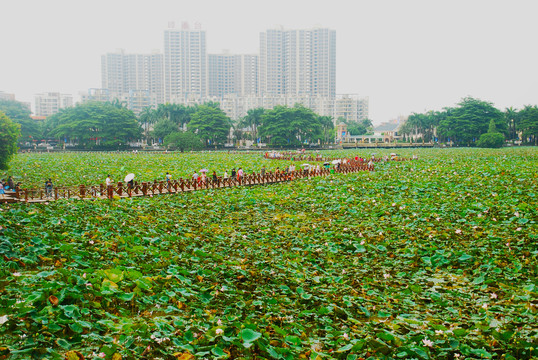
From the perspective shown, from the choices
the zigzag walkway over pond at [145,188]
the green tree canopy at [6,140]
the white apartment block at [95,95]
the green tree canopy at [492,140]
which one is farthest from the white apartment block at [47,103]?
the zigzag walkway over pond at [145,188]

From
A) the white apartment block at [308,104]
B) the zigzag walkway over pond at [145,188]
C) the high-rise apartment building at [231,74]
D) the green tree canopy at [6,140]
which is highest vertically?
the high-rise apartment building at [231,74]

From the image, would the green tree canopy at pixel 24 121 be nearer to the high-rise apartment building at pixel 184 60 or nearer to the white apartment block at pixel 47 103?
the white apartment block at pixel 47 103

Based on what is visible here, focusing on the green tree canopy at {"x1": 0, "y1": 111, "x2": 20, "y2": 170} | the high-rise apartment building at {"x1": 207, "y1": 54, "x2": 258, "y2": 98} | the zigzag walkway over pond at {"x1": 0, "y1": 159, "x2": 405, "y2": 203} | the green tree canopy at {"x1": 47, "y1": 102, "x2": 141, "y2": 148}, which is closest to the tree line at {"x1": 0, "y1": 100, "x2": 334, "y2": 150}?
the green tree canopy at {"x1": 47, "y1": 102, "x2": 141, "y2": 148}

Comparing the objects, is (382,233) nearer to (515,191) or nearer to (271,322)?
(271,322)

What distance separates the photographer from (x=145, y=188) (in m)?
17.0

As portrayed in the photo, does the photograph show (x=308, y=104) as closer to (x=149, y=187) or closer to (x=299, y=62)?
(x=299, y=62)

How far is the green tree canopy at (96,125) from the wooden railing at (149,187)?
153 ft

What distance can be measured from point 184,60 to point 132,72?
22.5 metres

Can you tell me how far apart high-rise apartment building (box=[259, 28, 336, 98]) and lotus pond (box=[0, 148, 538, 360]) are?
13321 centimetres

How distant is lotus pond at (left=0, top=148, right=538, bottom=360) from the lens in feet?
14.7

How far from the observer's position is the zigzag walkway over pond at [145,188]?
1502cm

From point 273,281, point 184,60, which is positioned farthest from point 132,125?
point 184,60

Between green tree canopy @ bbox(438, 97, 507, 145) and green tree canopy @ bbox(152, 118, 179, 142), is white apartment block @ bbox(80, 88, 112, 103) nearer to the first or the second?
green tree canopy @ bbox(152, 118, 179, 142)

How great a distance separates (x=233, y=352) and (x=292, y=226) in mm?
6956
